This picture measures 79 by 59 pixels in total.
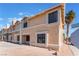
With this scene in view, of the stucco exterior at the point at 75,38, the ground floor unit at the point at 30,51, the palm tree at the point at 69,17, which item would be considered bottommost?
the ground floor unit at the point at 30,51

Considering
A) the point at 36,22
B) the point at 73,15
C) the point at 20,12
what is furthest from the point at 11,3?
the point at 73,15

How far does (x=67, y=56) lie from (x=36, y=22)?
1.73 metres

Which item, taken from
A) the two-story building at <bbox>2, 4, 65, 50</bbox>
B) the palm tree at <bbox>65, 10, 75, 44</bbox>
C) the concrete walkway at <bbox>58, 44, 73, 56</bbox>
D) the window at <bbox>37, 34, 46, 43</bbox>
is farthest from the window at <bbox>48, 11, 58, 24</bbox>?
the concrete walkway at <bbox>58, 44, 73, 56</bbox>

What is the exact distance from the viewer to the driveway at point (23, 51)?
6.12 m

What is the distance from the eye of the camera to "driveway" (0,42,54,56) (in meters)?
6.12

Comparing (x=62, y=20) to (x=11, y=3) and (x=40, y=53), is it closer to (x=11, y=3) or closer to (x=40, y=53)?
(x=40, y=53)

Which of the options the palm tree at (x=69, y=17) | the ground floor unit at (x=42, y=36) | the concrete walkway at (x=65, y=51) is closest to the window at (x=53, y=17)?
the ground floor unit at (x=42, y=36)

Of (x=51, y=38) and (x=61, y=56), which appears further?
(x=51, y=38)

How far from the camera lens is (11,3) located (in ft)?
19.9

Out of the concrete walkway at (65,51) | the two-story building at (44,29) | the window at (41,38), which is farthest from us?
the window at (41,38)

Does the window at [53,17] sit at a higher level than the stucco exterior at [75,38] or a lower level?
higher

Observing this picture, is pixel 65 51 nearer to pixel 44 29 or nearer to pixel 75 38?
pixel 75 38

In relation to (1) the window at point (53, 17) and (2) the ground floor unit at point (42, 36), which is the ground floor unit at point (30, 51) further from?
(1) the window at point (53, 17)

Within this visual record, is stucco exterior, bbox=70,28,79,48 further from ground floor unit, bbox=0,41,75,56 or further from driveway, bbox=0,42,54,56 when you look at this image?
driveway, bbox=0,42,54,56
